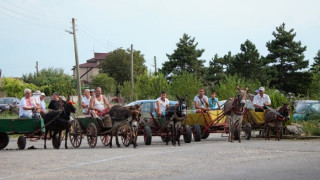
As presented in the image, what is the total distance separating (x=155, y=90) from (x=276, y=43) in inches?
772

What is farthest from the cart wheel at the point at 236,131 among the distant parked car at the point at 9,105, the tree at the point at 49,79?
the tree at the point at 49,79

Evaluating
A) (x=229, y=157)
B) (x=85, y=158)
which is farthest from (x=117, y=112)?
(x=229, y=157)

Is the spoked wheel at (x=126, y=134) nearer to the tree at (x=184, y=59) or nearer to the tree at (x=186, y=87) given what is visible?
the tree at (x=186, y=87)

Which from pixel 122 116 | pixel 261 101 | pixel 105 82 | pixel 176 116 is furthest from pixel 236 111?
pixel 105 82

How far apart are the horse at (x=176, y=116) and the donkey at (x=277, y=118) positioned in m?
3.99

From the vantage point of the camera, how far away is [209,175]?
11.0m

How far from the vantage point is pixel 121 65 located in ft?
371

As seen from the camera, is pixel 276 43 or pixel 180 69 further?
pixel 180 69

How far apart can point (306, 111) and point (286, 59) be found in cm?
5022

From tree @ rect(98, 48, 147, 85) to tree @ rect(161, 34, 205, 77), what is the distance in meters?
22.9

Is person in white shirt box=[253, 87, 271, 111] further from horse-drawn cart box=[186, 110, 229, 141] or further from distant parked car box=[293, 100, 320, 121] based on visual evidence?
distant parked car box=[293, 100, 320, 121]

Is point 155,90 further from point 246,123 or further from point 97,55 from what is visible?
point 97,55

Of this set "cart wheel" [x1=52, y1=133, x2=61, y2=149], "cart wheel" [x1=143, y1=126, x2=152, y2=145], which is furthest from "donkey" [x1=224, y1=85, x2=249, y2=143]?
"cart wheel" [x1=52, y1=133, x2=61, y2=149]

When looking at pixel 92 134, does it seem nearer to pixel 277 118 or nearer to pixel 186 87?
pixel 277 118
